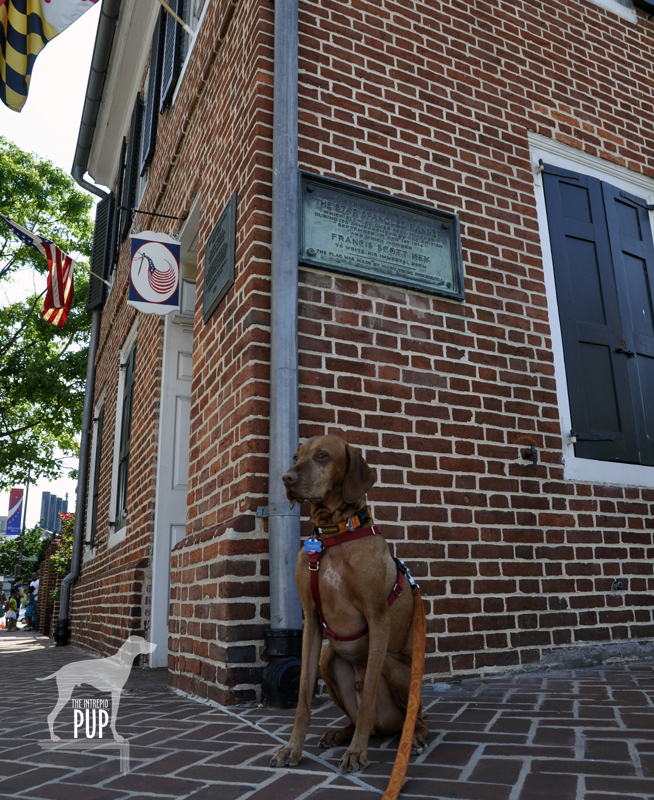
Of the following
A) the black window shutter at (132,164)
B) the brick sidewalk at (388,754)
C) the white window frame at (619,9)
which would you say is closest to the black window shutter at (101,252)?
the black window shutter at (132,164)

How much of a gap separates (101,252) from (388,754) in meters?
10.8

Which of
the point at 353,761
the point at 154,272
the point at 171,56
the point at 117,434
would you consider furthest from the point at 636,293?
the point at 117,434

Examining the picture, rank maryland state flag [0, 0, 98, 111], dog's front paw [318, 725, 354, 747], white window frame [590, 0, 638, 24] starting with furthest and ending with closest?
white window frame [590, 0, 638, 24]
maryland state flag [0, 0, 98, 111]
dog's front paw [318, 725, 354, 747]

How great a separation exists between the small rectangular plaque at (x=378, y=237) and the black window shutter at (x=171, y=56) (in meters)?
3.21

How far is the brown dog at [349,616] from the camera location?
2160mm

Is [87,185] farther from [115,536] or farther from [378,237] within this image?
[378,237]

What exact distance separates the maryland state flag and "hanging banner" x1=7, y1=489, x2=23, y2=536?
2190cm

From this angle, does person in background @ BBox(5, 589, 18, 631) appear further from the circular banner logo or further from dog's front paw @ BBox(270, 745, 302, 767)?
dog's front paw @ BBox(270, 745, 302, 767)

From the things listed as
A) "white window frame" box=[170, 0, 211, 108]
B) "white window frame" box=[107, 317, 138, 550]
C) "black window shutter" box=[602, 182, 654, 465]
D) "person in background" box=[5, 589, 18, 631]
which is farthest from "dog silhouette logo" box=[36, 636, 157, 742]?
"person in background" box=[5, 589, 18, 631]

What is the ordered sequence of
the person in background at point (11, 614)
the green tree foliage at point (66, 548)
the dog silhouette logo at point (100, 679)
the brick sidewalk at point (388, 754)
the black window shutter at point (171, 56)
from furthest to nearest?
the person in background at point (11, 614) → the green tree foliage at point (66, 548) → the black window shutter at point (171, 56) → the dog silhouette logo at point (100, 679) → the brick sidewalk at point (388, 754)

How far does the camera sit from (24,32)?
5305 millimetres

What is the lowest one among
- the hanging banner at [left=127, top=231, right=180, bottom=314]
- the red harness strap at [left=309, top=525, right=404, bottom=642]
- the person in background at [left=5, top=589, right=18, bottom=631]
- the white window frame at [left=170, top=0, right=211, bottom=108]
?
the person in background at [left=5, top=589, right=18, bottom=631]

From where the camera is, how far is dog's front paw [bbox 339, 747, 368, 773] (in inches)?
79.7

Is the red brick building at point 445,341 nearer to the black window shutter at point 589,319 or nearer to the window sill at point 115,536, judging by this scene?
the black window shutter at point 589,319
